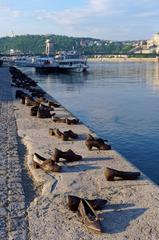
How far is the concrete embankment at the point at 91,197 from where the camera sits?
22.1 ft

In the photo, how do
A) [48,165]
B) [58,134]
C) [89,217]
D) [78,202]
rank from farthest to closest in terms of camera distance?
[58,134]
[48,165]
[78,202]
[89,217]

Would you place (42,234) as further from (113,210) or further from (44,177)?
(44,177)

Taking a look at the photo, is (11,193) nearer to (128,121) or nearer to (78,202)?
(78,202)

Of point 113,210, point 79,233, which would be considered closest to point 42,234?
point 79,233

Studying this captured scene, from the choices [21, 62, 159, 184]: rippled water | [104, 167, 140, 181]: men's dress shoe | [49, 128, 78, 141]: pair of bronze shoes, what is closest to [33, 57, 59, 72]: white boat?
[21, 62, 159, 184]: rippled water

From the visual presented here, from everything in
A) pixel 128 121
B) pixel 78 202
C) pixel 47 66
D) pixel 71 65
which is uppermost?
pixel 78 202

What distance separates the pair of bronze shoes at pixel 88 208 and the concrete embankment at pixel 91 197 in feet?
0.28

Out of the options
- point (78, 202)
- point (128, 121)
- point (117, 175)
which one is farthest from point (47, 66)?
point (78, 202)

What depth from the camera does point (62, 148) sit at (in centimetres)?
1217

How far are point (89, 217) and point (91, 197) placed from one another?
1082 mm

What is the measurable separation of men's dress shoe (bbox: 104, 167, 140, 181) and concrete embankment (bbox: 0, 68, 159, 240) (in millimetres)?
110

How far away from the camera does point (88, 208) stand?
7.38 m

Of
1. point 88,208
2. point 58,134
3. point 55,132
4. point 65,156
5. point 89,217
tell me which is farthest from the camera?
point 55,132

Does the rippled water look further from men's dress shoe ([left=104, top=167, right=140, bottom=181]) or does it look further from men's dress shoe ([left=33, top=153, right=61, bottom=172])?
men's dress shoe ([left=33, top=153, right=61, bottom=172])
